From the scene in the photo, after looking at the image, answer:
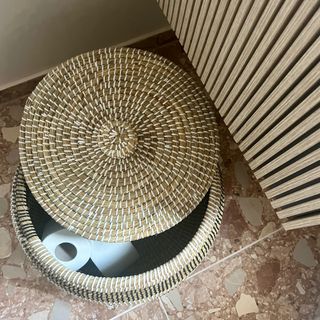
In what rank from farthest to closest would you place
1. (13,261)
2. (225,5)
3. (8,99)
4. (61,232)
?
(8,99) → (13,261) → (61,232) → (225,5)

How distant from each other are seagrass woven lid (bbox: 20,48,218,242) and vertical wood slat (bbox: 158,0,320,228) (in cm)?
8

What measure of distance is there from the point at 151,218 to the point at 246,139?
21cm

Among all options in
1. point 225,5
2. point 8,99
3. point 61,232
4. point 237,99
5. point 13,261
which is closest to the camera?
point 225,5

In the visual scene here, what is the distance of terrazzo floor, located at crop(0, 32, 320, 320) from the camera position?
1241 millimetres

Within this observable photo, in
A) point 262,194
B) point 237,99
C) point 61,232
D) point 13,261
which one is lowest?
point 13,261

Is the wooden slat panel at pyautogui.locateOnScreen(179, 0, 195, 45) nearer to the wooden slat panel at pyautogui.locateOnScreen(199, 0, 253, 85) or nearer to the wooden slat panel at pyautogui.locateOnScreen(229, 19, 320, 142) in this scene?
the wooden slat panel at pyautogui.locateOnScreen(199, 0, 253, 85)

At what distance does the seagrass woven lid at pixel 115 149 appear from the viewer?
1.02 m

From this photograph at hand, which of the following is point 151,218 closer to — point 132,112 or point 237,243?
point 132,112

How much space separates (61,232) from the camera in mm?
1122

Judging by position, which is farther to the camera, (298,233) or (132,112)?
(298,233)

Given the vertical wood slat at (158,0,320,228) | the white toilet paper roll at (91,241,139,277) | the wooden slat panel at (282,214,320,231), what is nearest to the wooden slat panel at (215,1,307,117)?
the vertical wood slat at (158,0,320,228)

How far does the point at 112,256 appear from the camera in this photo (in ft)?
3.81

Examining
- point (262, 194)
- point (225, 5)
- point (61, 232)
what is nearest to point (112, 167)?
point (61, 232)

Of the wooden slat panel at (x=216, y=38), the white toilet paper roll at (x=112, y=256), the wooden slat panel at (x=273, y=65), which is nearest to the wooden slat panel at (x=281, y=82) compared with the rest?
the wooden slat panel at (x=273, y=65)
